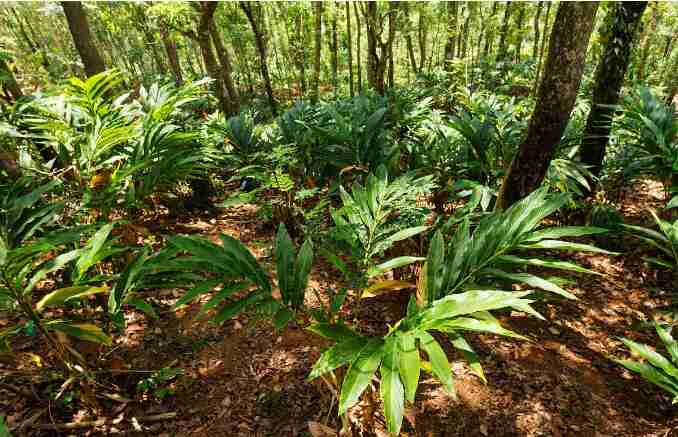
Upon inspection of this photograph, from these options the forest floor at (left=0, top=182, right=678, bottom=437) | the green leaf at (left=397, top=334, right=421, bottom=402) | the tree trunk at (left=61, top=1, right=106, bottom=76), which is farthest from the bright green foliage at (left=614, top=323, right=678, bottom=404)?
the tree trunk at (left=61, top=1, right=106, bottom=76)

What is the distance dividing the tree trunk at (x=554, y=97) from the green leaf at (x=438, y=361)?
77.2 inches

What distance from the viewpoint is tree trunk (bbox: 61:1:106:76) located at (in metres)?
4.89

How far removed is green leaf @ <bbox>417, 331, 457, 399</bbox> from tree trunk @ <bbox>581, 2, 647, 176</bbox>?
315 centimetres

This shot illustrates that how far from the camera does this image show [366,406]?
177cm

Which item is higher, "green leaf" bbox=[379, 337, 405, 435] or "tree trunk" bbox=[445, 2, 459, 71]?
"tree trunk" bbox=[445, 2, 459, 71]

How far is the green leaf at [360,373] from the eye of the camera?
1062 millimetres

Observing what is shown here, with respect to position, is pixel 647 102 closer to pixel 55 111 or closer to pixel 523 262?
pixel 523 262

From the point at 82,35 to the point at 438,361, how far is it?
20.6ft

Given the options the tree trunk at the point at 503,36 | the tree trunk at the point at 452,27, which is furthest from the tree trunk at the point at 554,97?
the tree trunk at the point at 503,36

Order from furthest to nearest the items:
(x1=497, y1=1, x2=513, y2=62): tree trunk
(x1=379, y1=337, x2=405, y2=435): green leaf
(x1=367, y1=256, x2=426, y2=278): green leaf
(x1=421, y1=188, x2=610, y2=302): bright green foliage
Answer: (x1=497, y1=1, x2=513, y2=62): tree trunk, (x1=367, y1=256, x2=426, y2=278): green leaf, (x1=421, y1=188, x2=610, y2=302): bright green foliage, (x1=379, y1=337, x2=405, y2=435): green leaf

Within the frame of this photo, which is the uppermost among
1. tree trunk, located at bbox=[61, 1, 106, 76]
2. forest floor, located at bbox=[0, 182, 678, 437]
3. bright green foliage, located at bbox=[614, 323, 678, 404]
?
tree trunk, located at bbox=[61, 1, 106, 76]

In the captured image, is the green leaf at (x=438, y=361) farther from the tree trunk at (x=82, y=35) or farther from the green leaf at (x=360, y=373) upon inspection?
the tree trunk at (x=82, y=35)

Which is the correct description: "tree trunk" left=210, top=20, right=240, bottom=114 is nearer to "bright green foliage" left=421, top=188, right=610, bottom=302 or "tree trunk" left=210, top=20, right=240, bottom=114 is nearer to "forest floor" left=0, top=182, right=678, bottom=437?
"forest floor" left=0, top=182, right=678, bottom=437

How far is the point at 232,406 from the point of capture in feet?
6.84
